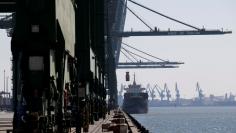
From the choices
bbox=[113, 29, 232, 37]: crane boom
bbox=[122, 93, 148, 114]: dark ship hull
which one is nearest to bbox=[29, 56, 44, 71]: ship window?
bbox=[113, 29, 232, 37]: crane boom

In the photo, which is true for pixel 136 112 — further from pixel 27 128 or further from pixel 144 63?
pixel 27 128

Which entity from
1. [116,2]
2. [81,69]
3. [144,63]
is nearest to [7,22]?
[116,2]

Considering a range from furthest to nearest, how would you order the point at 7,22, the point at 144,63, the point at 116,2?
the point at 144,63 → the point at 116,2 → the point at 7,22

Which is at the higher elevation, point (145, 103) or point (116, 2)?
point (116, 2)

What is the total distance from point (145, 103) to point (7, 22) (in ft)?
368

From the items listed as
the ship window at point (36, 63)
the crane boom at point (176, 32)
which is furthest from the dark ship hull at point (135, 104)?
the ship window at point (36, 63)

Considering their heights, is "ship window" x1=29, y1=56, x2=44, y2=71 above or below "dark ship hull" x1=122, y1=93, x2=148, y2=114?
above

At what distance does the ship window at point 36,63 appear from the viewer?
1480 cm

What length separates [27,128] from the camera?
1430cm

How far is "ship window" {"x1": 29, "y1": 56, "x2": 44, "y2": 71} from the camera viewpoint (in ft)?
48.6

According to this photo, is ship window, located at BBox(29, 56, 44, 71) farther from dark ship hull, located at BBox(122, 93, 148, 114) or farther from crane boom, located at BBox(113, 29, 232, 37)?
dark ship hull, located at BBox(122, 93, 148, 114)

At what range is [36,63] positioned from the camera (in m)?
14.9

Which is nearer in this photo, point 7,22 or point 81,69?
point 81,69

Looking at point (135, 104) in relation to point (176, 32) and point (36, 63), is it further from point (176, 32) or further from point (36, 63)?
point (36, 63)
